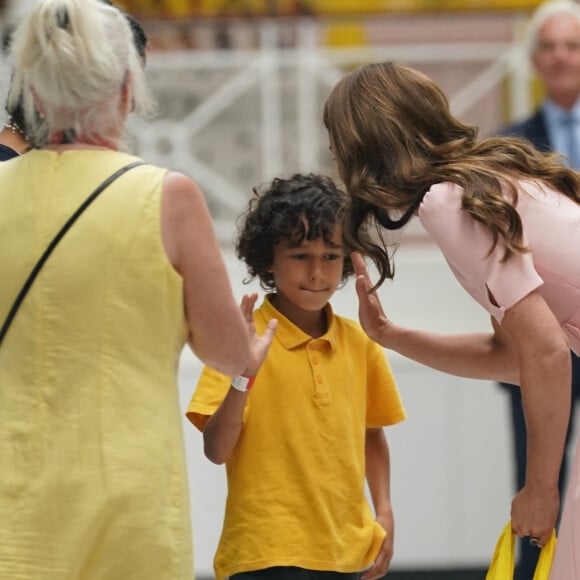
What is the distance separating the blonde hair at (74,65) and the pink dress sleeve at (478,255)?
25.6 inches

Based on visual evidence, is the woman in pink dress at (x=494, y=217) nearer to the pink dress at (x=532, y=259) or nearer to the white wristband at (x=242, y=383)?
the pink dress at (x=532, y=259)

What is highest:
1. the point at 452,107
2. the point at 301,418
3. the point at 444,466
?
the point at 452,107

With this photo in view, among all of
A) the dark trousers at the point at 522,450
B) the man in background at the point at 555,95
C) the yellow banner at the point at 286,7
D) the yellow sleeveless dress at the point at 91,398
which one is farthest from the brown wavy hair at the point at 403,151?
the yellow banner at the point at 286,7

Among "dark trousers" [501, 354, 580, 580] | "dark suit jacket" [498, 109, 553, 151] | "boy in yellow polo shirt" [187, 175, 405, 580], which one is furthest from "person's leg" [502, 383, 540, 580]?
"boy in yellow polo shirt" [187, 175, 405, 580]

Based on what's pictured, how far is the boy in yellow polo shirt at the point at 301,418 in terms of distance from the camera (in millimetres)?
3525

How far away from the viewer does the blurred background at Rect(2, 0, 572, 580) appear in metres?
5.97

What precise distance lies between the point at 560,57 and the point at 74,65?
343 centimetres

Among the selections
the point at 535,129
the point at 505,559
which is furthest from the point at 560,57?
the point at 505,559

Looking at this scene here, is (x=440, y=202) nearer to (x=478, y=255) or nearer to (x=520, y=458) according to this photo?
(x=478, y=255)

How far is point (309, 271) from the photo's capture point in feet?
12.2

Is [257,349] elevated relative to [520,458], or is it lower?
elevated

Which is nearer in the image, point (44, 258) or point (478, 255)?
point (44, 258)

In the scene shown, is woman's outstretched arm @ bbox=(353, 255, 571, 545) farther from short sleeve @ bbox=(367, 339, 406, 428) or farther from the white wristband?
short sleeve @ bbox=(367, 339, 406, 428)

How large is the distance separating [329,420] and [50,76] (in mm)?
1215
